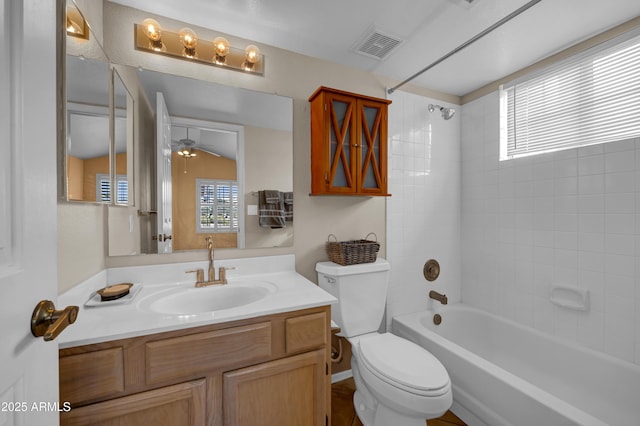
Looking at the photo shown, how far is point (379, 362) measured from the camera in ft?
4.36

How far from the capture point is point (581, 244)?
1.69 meters

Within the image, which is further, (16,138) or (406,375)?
(406,375)

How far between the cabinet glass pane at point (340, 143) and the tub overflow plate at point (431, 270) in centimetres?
111

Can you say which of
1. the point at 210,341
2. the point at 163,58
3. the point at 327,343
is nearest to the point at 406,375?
the point at 327,343

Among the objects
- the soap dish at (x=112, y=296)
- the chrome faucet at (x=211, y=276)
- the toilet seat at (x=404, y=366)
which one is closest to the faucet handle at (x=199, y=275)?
the chrome faucet at (x=211, y=276)

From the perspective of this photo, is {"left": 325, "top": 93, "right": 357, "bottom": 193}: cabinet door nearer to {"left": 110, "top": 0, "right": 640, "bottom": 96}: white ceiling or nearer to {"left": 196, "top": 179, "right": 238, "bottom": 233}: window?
{"left": 110, "top": 0, "right": 640, "bottom": 96}: white ceiling

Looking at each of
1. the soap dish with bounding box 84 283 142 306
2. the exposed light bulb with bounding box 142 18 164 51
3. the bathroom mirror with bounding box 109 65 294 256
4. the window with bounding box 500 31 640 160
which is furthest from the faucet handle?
the window with bounding box 500 31 640 160

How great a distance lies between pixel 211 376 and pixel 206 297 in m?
0.41

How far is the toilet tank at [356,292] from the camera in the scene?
1.61 meters

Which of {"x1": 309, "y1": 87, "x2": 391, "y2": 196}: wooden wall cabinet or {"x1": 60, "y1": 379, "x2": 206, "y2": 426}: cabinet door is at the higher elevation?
{"x1": 309, "y1": 87, "x2": 391, "y2": 196}: wooden wall cabinet

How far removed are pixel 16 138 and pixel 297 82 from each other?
1529mm

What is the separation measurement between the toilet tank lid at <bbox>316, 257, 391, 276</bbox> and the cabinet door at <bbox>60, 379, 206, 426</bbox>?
0.86 m

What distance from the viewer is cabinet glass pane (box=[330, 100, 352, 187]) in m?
1.65

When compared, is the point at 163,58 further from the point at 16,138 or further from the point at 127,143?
the point at 16,138
